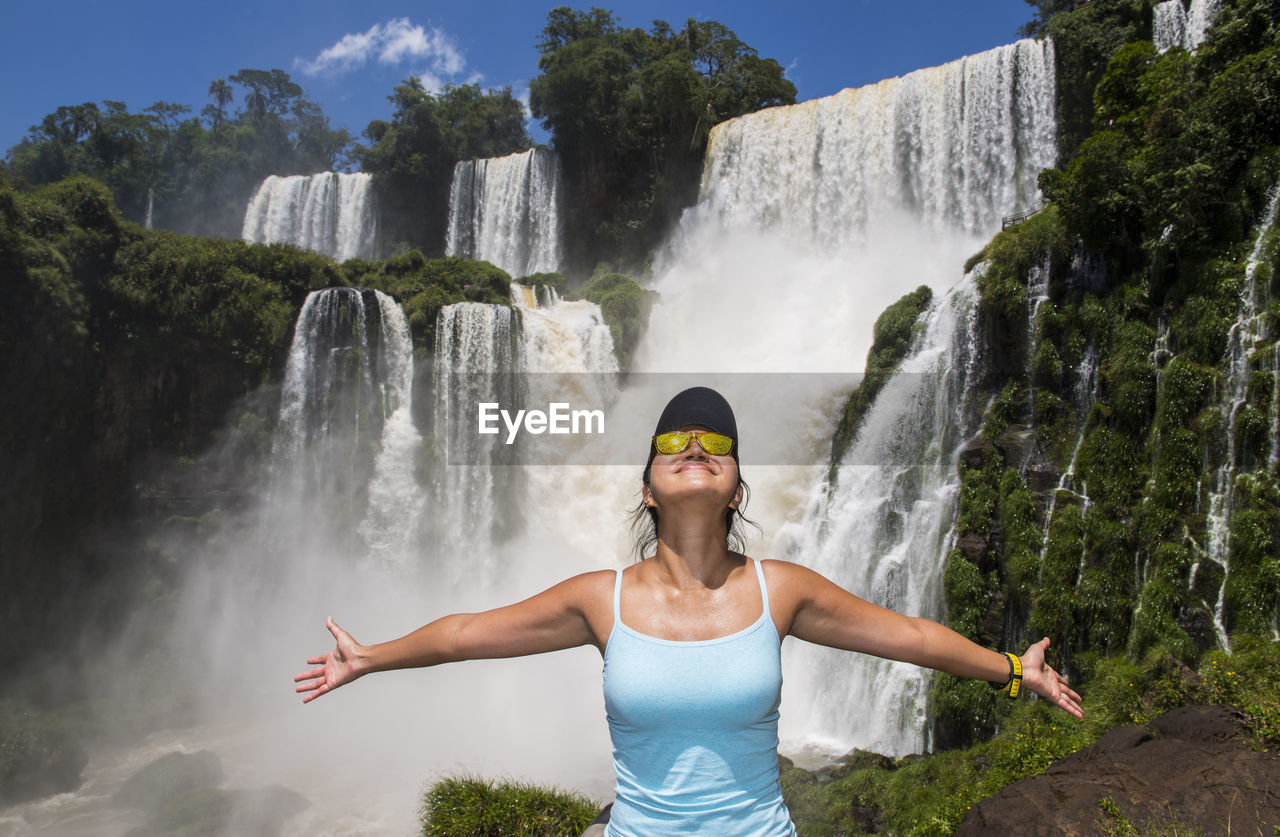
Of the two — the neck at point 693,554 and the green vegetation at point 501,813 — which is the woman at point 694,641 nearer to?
the neck at point 693,554

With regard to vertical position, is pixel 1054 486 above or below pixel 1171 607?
above

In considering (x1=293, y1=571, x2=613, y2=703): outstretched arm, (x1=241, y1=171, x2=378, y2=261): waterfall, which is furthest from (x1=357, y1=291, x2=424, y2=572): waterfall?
(x1=293, y1=571, x2=613, y2=703): outstretched arm

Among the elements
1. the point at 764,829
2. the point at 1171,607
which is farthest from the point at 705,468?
the point at 1171,607

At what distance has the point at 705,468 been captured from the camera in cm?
181

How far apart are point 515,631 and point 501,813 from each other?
8.69 m

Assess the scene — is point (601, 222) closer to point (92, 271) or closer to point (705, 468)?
point (92, 271)

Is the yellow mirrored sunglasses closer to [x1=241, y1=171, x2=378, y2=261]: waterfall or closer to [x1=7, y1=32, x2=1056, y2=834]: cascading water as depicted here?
[x1=7, y1=32, x2=1056, y2=834]: cascading water

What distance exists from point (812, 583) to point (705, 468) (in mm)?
356

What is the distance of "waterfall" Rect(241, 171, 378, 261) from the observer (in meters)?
34.9

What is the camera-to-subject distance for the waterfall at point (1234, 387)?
8.20 metres

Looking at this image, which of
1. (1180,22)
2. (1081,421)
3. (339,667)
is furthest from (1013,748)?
(1180,22)

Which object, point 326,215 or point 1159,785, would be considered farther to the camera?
point 326,215

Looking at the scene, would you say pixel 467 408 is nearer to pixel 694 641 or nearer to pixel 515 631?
pixel 515 631

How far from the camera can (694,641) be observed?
66.0 inches
